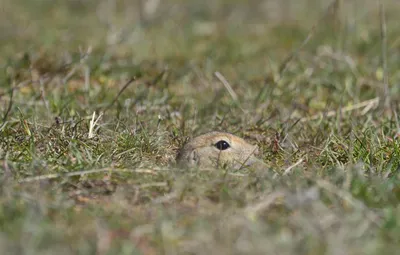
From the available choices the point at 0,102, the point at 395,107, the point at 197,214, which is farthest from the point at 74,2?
the point at 197,214

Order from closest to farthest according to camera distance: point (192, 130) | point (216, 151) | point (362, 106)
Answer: point (216, 151) < point (192, 130) < point (362, 106)

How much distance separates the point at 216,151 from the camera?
14.5 ft

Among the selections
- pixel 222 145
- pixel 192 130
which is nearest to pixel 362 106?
pixel 192 130

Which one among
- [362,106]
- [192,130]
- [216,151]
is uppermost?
[216,151]

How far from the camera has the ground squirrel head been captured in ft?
Result: 14.2

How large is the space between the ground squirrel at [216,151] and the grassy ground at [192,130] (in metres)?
0.15

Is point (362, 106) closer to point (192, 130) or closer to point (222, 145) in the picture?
point (192, 130)

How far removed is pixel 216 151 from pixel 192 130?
2.28 ft

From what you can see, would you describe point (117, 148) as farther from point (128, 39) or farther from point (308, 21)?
point (308, 21)

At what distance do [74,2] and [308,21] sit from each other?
2909 millimetres

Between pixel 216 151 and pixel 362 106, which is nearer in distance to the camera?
pixel 216 151

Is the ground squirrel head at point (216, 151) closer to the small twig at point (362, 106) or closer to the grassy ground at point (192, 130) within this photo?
the grassy ground at point (192, 130)

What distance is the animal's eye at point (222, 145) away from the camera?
443cm

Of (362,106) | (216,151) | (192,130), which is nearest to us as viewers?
(216,151)
